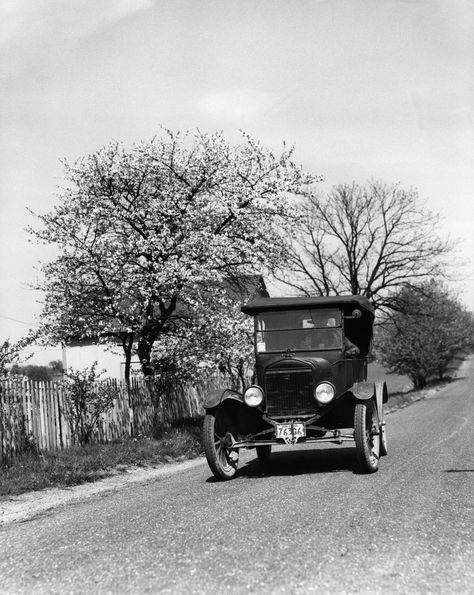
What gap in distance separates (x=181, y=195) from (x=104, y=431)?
640cm

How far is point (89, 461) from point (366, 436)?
482 centimetres

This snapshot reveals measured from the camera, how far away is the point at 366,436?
9070 millimetres

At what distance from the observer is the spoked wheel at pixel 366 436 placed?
29.0 ft

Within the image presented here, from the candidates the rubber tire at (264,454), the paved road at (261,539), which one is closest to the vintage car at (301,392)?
the paved road at (261,539)

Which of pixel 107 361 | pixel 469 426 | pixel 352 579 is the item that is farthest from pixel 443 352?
pixel 352 579

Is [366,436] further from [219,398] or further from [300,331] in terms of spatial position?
[219,398]

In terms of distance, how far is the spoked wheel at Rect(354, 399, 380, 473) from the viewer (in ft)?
29.0

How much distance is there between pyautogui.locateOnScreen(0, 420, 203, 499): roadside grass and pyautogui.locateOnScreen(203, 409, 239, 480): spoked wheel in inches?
94.5

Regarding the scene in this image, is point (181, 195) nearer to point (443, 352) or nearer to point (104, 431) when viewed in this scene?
point (104, 431)

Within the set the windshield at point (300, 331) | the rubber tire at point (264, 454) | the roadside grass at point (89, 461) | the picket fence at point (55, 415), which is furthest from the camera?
the picket fence at point (55, 415)

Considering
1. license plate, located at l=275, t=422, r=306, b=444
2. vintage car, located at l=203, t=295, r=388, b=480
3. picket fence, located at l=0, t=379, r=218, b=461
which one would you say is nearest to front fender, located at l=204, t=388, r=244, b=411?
vintage car, located at l=203, t=295, r=388, b=480

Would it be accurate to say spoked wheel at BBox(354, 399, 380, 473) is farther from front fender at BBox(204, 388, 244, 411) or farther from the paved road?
front fender at BBox(204, 388, 244, 411)

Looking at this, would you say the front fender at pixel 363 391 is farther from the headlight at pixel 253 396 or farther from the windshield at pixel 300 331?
the headlight at pixel 253 396

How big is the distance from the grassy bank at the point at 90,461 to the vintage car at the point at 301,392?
2.53 meters
